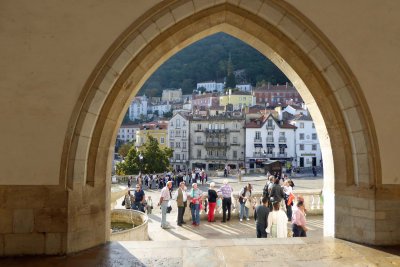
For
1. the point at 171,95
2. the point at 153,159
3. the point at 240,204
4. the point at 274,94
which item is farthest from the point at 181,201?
the point at 171,95

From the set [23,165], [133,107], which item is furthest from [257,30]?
[133,107]

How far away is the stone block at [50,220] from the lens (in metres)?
4.33

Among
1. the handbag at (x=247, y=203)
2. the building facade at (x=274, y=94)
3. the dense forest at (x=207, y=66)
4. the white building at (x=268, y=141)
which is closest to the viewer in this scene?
the handbag at (x=247, y=203)

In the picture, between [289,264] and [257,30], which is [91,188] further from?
[257,30]

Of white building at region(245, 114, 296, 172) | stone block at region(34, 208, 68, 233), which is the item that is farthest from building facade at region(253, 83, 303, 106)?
stone block at region(34, 208, 68, 233)

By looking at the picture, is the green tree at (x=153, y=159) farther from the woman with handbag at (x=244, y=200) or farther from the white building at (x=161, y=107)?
the white building at (x=161, y=107)

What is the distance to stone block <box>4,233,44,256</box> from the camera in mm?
4293

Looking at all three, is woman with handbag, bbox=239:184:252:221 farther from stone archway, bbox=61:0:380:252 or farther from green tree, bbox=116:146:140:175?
green tree, bbox=116:146:140:175

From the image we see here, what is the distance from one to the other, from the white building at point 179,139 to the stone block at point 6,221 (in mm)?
49023

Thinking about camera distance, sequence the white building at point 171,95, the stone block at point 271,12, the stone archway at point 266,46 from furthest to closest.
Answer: the white building at point 171,95, the stone block at point 271,12, the stone archway at point 266,46

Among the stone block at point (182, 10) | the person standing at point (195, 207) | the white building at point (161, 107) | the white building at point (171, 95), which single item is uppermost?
the white building at point (171, 95)

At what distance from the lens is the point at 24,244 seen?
14.1ft

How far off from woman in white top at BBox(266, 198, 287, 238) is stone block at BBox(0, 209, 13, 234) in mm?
3928

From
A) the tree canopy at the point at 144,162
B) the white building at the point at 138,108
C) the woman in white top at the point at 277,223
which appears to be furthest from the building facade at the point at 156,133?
the woman in white top at the point at 277,223
